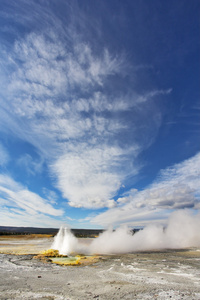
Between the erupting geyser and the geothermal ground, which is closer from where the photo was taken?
the geothermal ground

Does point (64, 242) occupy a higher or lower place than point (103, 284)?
higher

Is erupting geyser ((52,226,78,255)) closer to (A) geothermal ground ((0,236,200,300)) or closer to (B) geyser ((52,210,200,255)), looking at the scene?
(B) geyser ((52,210,200,255))

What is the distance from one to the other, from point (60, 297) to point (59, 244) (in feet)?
99.3

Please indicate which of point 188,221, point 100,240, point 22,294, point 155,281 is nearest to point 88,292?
point 22,294

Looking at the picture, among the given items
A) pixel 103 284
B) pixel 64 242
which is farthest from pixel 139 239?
pixel 103 284

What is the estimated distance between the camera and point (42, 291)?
11852 mm

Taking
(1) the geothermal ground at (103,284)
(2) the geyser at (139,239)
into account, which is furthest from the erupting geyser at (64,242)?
(1) the geothermal ground at (103,284)

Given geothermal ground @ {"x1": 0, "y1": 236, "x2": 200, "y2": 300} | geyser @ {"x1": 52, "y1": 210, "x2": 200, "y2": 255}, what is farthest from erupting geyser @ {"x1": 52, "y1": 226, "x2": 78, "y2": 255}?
geothermal ground @ {"x1": 0, "y1": 236, "x2": 200, "y2": 300}

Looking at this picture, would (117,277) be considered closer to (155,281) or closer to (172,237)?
(155,281)

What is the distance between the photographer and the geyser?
38.1 meters

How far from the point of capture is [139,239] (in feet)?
163

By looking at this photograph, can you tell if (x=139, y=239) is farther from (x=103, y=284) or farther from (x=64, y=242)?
(x=103, y=284)

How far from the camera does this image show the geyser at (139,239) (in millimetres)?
38062

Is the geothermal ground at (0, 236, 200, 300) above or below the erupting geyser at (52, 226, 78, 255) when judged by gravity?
below
